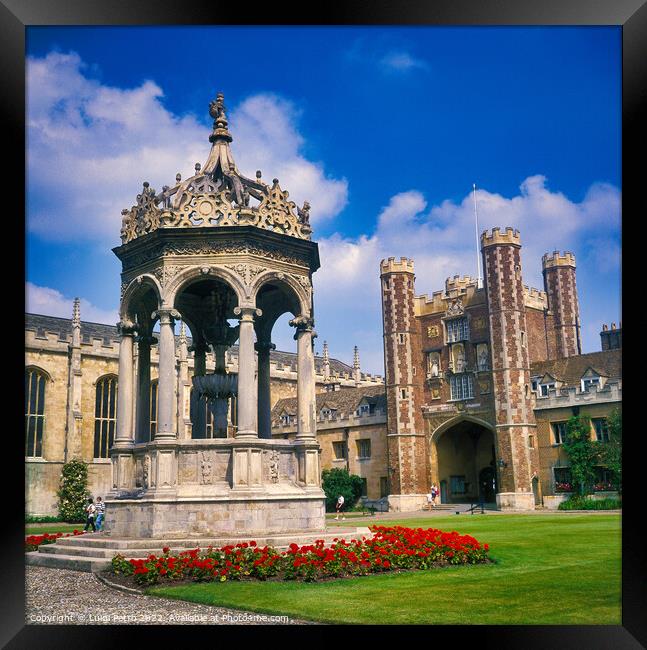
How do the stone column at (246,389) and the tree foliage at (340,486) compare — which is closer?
the stone column at (246,389)

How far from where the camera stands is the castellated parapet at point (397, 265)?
54156mm

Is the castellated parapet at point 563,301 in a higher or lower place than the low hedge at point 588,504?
higher

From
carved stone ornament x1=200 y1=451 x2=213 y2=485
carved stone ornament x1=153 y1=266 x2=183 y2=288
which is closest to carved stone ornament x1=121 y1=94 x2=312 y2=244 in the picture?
carved stone ornament x1=153 y1=266 x2=183 y2=288

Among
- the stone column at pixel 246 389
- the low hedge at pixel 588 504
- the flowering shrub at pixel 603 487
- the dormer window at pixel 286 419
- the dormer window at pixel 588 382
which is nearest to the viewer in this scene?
the stone column at pixel 246 389

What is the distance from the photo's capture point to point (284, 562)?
11508mm

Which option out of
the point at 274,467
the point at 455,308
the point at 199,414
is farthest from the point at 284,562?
the point at 455,308

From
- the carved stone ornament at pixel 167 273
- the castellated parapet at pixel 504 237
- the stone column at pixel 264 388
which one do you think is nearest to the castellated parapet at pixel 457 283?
the castellated parapet at pixel 504 237

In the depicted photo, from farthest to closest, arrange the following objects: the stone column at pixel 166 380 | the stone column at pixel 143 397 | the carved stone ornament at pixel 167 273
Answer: the stone column at pixel 143 397 < the carved stone ornament at pixel 167 273 < the stone column at pixel 166 380

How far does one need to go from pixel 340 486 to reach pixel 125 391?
3831 centimetres

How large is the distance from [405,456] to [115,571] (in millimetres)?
41270

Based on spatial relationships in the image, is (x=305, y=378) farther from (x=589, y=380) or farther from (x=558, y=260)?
(x=558, y=260)

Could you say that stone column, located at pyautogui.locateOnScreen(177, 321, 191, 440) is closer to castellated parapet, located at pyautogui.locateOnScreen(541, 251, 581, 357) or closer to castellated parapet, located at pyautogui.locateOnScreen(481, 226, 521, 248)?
castellated parapet, located at pyautogui.locateOnScreen(481, 226, 521, 248)

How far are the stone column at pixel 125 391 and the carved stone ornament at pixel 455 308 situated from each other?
3910 centimetres

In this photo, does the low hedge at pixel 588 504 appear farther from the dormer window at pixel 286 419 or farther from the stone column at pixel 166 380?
the stone column at pixel 166 380
